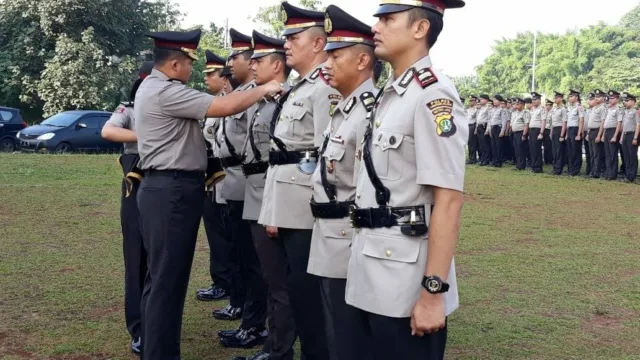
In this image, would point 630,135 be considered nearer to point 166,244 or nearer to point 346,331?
point 166,244

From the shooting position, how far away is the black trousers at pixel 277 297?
14.3ft

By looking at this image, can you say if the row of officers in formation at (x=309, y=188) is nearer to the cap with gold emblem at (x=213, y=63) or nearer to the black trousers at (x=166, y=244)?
the black trousers at (x=166, y=244)

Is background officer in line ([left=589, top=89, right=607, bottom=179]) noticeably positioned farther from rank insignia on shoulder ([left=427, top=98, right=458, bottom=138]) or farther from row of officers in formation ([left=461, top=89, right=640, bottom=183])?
rank insignia on shoulder ([left=427, top=98, right=458, bottom=138])

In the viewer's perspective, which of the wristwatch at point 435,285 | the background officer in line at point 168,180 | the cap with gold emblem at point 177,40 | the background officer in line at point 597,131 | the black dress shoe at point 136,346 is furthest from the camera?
the background officer in line at point 597,131

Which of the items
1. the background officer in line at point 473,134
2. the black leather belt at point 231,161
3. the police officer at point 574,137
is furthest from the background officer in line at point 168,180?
the background officer in line at point 473,134

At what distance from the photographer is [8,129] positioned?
2056cm

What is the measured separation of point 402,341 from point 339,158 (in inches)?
40.1

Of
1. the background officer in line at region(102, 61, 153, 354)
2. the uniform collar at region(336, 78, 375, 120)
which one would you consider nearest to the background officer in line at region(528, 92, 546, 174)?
the background officer in line at region(102, 61, 153, 354)

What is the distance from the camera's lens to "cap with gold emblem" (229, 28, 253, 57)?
5418 millimetres

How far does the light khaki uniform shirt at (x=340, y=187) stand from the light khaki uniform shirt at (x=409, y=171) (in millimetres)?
584

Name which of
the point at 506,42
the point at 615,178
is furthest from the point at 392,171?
the point at 506,42

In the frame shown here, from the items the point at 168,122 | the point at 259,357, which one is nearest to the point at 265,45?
the point at 168,122

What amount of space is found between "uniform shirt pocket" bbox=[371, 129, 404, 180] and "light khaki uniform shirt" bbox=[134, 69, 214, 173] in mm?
1560

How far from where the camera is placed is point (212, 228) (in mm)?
6270
